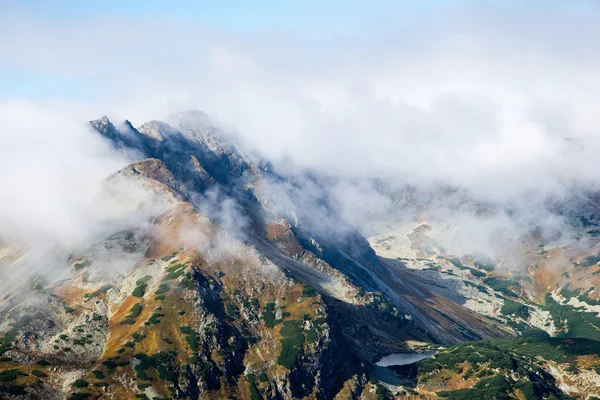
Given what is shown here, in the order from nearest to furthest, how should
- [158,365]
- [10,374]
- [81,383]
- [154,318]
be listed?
[10,374]
[81,383]
[158,365]
[154,318]

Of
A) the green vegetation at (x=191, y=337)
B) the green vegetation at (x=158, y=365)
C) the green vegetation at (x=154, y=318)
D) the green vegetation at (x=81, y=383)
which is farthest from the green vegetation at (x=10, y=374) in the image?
the green vegetation at (x=191, y=337)

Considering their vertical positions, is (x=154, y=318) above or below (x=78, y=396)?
below

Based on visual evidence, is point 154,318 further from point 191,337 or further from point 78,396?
point 78,396

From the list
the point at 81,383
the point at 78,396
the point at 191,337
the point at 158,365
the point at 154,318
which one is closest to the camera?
the point at 78,396

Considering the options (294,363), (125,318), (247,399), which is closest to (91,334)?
(125,318)

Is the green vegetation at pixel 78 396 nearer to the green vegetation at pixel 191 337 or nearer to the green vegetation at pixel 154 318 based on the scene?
the green vegetation at pixel 154 318

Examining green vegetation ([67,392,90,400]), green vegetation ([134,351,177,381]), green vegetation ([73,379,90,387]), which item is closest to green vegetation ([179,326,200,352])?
green vegetation ([134,351,177,381])

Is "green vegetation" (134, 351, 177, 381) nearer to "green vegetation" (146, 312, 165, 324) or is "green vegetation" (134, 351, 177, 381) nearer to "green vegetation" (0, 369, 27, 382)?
"green vegetation" (146, 312, 165, 324)

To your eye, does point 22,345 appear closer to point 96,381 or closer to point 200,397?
point 96,381

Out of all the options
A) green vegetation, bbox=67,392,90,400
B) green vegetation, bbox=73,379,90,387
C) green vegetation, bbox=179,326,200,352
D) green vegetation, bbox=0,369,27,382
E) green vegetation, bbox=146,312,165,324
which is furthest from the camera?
green vegetation, bbox=146,312,165,324

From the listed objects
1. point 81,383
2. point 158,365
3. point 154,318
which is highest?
point 81,383

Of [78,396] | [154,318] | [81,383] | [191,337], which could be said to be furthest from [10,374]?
[191,337]
